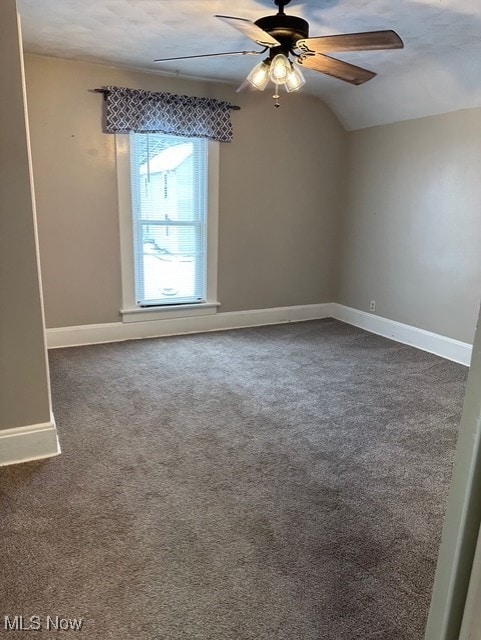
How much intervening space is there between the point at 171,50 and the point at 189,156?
993mm

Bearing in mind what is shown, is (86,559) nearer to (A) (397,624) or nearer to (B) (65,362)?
(A) (397,624)

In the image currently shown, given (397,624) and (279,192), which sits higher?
(279,192)

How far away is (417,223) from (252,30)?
8.55ft

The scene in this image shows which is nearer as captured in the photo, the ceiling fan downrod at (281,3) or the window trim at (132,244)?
the ceiling fan downrod at (281,3)

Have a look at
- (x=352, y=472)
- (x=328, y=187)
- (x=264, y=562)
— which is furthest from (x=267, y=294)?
(x=264, y=562)

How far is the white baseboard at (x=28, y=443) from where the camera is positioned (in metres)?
2.19

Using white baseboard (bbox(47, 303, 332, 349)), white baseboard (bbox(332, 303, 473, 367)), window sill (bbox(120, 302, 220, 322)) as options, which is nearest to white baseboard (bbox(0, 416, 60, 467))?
white baseboard (bbox(47, 303, 332, 349))

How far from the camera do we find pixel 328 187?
5.01 meters

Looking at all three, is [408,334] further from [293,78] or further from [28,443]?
[28,443]

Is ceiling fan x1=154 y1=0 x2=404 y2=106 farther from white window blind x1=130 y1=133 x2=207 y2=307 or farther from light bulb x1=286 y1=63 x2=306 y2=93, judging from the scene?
white window blind x1=130 y1=133 x2=207 y2=307

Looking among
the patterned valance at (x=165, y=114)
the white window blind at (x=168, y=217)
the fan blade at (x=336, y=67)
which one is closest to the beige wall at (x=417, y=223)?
the fan blade at (x=336, y=67)

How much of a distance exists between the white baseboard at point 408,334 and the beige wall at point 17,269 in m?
3.08

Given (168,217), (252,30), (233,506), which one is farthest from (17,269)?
(168,217)

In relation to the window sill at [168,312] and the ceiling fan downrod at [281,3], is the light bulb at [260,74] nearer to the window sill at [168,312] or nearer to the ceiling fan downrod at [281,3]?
the ceiling fan downrod at [281,3]
